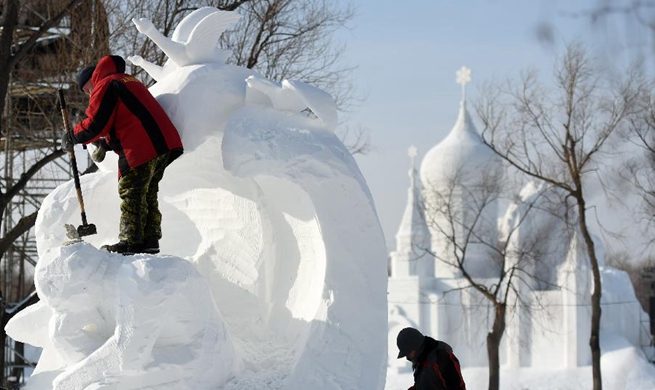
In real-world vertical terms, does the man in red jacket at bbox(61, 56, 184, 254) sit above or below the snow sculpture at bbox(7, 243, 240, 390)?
above

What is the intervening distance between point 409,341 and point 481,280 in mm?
19988

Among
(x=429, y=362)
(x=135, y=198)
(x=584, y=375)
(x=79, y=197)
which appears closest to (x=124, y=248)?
(x=135, y=198)

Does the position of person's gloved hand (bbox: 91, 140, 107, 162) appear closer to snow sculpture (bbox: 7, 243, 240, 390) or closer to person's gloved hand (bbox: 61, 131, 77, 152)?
person's gloved hand (bbox: 61, 131, 77, 152)

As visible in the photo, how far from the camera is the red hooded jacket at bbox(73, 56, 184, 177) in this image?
5.14 m

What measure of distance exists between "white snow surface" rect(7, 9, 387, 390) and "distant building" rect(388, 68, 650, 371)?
15.9 metres

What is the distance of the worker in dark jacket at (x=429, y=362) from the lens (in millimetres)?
4648

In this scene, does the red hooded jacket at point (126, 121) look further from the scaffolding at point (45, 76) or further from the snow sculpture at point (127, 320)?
the scaffolding at point (45, 76)

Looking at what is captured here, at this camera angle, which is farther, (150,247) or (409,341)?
(150,247)

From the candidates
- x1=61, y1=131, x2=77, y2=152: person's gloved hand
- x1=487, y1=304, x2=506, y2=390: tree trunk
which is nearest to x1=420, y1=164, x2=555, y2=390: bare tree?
x1=487, y1=304, x2=506, y2=390: tree trunk

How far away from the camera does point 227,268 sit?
5984 millimetres

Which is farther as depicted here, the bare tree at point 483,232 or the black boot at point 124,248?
the bare tree at point 483,232

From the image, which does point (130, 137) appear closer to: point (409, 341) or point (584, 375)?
point (409, 341)

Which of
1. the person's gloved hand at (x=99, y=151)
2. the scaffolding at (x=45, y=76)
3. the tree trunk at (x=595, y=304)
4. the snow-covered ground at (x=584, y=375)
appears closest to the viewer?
the person's gloved hand at (x=99, y=151)

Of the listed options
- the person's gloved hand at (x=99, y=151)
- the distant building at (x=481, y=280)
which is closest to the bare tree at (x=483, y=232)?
the distant building at (x=481, y=280)
